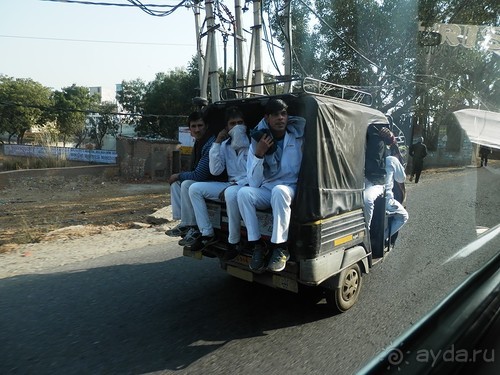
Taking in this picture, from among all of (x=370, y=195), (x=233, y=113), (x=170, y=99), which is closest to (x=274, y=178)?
(x=233, y=113)

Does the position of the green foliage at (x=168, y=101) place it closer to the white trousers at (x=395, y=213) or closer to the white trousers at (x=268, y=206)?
the white trousers at (x=395, y=213)

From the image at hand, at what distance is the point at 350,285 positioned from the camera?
3996 mm

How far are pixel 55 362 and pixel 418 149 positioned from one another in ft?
51.7

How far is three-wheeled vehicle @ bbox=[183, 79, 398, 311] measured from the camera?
3333 millimetres

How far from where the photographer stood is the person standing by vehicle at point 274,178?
330cm

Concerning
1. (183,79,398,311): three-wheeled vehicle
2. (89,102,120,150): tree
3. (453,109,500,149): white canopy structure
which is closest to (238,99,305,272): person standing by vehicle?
(183,79,398,311): three-wheeled vehicle

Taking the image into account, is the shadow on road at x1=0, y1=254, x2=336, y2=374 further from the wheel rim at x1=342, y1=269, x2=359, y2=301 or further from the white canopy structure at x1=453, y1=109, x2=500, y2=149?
the white canopy structure at x1=453, y1=109, x2=500, y2=149

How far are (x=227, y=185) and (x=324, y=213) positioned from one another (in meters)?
1.20

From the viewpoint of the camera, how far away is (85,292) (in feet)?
14.4

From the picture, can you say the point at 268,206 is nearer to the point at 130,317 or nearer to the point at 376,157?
the point at 130,317

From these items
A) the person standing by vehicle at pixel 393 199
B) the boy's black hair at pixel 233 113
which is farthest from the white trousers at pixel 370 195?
the boy's black hair at pixel 233 113

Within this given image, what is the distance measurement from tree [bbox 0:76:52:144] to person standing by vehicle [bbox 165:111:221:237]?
39566 millimetres

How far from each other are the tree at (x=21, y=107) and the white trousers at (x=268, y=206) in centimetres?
4106

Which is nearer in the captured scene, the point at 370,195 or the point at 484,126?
the point at 370,195
